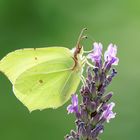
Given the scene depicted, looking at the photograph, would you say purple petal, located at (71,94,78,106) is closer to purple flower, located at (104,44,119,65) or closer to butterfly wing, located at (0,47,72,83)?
purple flower, located at (104,44,119,65)

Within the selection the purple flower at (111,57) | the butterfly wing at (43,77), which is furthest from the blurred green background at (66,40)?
the purple flower at (111,57)

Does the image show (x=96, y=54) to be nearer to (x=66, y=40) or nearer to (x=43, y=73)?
(x=43, y=73)

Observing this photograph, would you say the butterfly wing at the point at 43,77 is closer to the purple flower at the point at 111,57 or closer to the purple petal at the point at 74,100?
the purple petal at the point at 74,100

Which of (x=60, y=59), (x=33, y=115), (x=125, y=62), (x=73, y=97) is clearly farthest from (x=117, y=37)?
(x=73, y=97)

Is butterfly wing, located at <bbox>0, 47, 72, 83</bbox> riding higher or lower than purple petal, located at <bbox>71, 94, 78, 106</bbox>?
higher

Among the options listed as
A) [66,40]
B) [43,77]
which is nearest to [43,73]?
[43,77]

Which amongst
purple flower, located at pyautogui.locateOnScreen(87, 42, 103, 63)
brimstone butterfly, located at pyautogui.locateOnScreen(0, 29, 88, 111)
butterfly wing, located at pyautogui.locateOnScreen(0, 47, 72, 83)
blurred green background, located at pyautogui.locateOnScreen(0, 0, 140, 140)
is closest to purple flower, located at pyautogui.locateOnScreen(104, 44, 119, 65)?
purple flower, located at pyautogui.locateOnScreen(87, 42, 103, 63)
